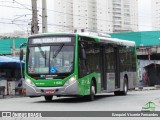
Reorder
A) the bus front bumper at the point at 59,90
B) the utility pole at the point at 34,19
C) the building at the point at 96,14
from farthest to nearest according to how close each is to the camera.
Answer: the building at the point at 96,14, the utility pole at the point at 34,19, the bus front bumper at the point at 59,90

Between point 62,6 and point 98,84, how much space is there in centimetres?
3734

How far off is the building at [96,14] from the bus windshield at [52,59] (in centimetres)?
3824

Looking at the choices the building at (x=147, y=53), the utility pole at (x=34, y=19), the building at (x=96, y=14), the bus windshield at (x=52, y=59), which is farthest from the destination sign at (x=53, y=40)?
the building at (x=96, y=14)

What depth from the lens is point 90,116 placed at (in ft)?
46.2

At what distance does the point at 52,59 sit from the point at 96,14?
45.7 meters

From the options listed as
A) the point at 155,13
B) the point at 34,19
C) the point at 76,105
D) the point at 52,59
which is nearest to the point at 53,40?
the point at 52,59

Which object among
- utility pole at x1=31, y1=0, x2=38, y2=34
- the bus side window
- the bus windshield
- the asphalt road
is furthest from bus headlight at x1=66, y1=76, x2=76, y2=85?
utility pole at x1=31, y1=0, x2=38, y2=34

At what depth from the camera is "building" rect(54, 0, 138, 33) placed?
60.3 metres

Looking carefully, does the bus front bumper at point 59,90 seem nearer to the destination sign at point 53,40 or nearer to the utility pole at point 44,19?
the destination sign at point 53,40

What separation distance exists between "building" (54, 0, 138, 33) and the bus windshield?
38239 millimetres

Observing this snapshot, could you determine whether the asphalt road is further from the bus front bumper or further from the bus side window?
the bus side window

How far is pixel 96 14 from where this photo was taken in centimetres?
6494

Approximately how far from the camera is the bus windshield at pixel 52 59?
19758mm

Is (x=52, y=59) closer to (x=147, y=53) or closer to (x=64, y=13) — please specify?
(x=64, y=13)
